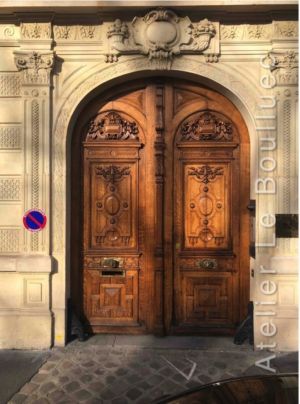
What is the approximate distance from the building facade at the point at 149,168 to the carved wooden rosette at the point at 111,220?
20mm

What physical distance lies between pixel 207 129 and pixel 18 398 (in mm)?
4007

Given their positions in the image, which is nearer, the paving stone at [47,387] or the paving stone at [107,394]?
the paving stone at [107,394]

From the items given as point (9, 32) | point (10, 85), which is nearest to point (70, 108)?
point (10, 85)

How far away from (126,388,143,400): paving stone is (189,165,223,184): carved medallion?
2.77m

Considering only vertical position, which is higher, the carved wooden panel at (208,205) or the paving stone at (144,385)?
the carved wooden panel at (208,205)

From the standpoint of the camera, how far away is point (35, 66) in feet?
14.9

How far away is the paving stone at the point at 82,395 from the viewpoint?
3467mm

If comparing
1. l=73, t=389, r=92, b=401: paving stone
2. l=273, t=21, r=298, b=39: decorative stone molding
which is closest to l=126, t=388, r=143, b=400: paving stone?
l=73, t=389, r=92, b=401: paving stone

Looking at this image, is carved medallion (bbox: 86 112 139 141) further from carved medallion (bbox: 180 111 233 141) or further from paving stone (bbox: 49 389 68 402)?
paving stone (bbox: 49 389 68 402)

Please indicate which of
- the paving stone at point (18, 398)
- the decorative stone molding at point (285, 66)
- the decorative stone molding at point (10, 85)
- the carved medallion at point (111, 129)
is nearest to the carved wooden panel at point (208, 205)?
the carved medallion at point (111, 129)

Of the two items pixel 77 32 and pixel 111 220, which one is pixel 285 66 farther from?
pixel 111 220

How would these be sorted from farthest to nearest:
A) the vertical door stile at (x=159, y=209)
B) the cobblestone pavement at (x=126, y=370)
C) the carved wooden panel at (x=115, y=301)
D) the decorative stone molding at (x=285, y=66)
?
the carved wooden panel at (x=115, y=301) → the vertical door stile at (x=159, y=209) → the decorative stone molding at (x=285, y=66) → the cobblestone pavement at (x=126, y=370)

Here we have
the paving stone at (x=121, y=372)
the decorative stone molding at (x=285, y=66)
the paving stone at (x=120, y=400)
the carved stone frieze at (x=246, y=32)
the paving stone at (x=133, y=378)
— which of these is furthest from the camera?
the carved stone frieze at (x=246, y=32)

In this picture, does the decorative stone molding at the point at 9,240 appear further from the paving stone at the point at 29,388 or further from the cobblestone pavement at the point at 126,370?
the paving stone at the point at 29,388
